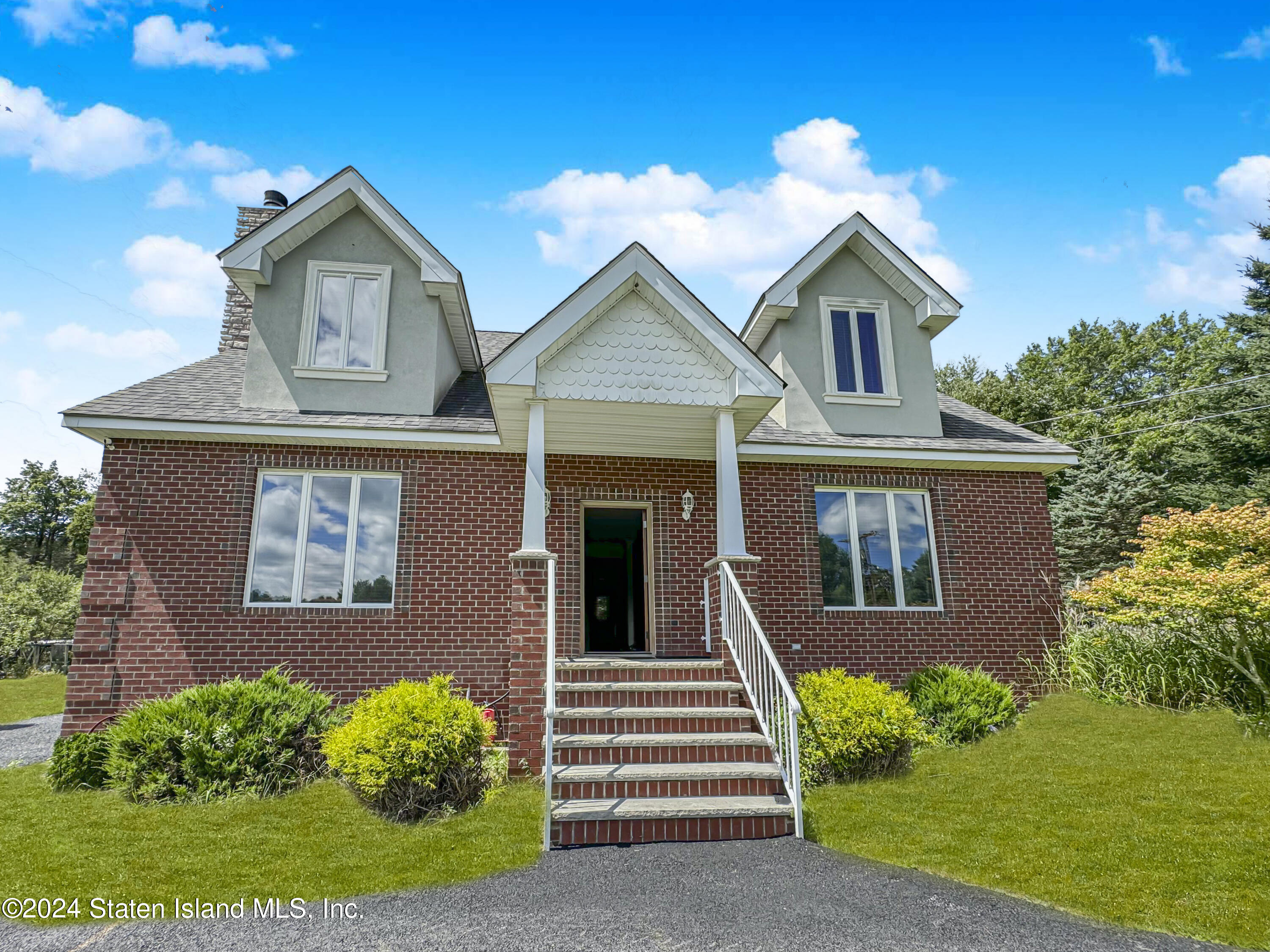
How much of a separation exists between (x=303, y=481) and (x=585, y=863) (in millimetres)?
6477

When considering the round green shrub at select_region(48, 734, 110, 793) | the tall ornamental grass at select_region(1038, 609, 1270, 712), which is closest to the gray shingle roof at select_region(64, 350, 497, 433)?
the round green shrub at select_region(48, 734, 110, 793)

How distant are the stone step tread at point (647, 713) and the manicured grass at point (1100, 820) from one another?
1.03m

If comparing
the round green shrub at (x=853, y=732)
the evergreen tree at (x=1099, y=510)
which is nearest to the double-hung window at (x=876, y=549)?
the round green shrub at (x=853, y=732)

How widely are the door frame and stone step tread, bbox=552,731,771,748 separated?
301 centimetres

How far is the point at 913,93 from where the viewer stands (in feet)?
32.5

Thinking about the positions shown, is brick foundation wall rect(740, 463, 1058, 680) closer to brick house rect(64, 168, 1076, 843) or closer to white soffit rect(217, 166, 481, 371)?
brick house rect(64, 168, 1076, 843)

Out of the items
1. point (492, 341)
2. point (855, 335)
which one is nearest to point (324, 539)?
point (492, 341)

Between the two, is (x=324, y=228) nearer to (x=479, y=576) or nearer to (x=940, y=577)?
(x=479, y=576)

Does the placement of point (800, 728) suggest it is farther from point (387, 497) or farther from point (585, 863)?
point (387, 497)

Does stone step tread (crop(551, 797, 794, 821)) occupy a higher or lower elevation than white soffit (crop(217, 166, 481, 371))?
lower

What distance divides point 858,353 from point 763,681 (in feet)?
20.7

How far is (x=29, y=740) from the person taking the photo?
1133 centimetres

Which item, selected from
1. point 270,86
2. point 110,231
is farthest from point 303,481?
point 270,86

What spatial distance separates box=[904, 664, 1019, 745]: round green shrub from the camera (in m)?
8.71
